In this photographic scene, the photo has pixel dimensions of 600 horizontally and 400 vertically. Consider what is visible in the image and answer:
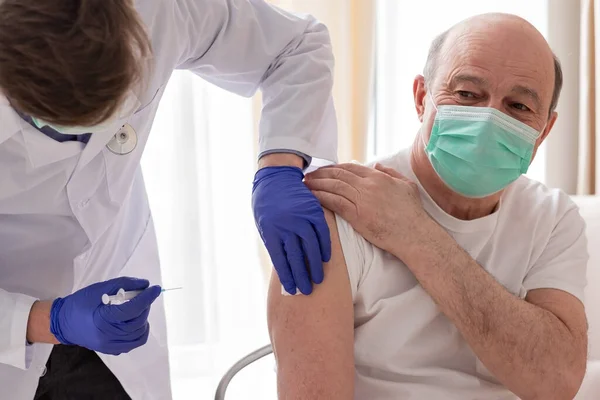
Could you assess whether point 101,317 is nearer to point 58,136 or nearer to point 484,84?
point 58,136

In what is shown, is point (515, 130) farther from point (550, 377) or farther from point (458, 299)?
point (550, 377)

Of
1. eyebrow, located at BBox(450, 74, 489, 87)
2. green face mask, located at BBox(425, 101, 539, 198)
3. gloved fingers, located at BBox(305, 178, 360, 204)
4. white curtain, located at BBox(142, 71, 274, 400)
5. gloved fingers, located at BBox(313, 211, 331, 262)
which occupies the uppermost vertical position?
eyebrow, located at BBox(450, 74, 489, 87)

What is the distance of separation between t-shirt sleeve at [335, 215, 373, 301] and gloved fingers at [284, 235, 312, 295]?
110 millimetres

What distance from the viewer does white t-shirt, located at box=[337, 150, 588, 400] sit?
1433 millimetres

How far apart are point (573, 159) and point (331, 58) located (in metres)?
1.78

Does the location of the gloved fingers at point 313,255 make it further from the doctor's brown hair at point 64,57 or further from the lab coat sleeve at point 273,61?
the doctor's brown hair at point 64,57

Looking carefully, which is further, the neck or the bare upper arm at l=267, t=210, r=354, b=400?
the neck

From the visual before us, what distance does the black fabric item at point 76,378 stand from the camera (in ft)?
5.01

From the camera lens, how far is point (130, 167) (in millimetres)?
1444

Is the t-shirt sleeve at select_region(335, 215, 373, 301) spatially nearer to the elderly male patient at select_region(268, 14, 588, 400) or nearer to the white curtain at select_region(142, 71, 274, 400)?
the elderly male patient at select_region(268, 14, 588, 400)

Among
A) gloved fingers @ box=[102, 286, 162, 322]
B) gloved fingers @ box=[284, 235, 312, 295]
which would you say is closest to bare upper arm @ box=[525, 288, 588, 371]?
gloved fingers @ box=[284, 235, 312, 295]

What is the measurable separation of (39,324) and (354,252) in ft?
2.15

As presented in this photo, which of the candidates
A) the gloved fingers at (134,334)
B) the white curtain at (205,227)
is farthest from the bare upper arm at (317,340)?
the white curtain at (205,227)

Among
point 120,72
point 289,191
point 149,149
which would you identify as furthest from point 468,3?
A: point 120,72
